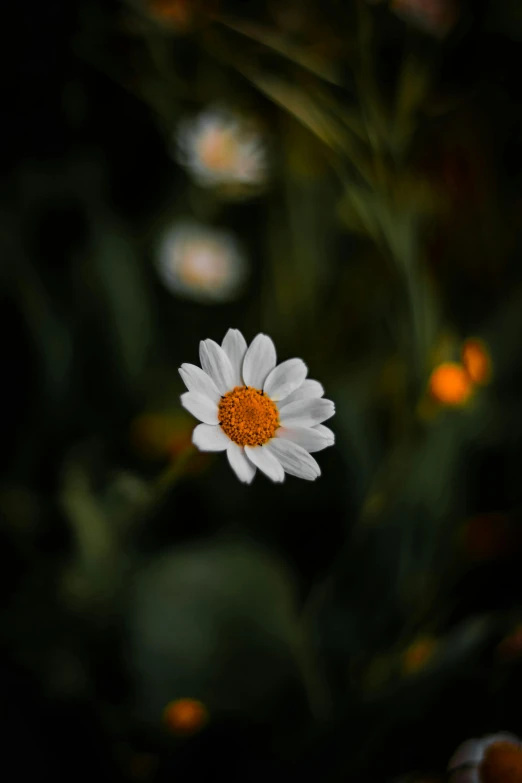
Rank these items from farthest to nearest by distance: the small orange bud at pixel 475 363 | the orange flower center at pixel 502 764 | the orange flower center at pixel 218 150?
the orange flower center at pixel 218 150, the small orange bud at pixel 475 363, the orange flower center at pixel 502 764

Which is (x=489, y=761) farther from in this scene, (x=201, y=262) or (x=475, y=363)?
(x=201, y=262)

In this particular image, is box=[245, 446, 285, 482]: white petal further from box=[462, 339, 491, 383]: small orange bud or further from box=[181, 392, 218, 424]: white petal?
box=[462, 339, 491, 383]: small orange bud

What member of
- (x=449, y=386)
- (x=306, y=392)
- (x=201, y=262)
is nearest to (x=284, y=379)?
(x=306, y=392)

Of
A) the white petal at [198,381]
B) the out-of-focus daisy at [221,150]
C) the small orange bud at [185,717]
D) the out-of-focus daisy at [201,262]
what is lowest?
the small orange bud at [185,717]

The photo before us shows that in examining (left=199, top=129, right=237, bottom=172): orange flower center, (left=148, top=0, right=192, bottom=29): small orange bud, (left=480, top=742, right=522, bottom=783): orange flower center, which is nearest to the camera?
(left=480, top=742, right=522, bottom=783): orange flower center

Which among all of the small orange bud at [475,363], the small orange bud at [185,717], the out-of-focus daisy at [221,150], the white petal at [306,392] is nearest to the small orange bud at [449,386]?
the small orange bud at [475,363]

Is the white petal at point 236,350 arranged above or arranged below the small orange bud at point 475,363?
below

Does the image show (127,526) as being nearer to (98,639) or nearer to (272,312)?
(98,639)

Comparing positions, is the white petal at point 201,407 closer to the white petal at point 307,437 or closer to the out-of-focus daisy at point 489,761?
the white petal at point 307,437

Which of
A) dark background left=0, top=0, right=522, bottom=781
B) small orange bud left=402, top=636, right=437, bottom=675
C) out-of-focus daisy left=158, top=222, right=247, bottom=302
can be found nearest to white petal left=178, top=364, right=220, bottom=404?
dark background left=0, top=0, right=522, bottom=781
